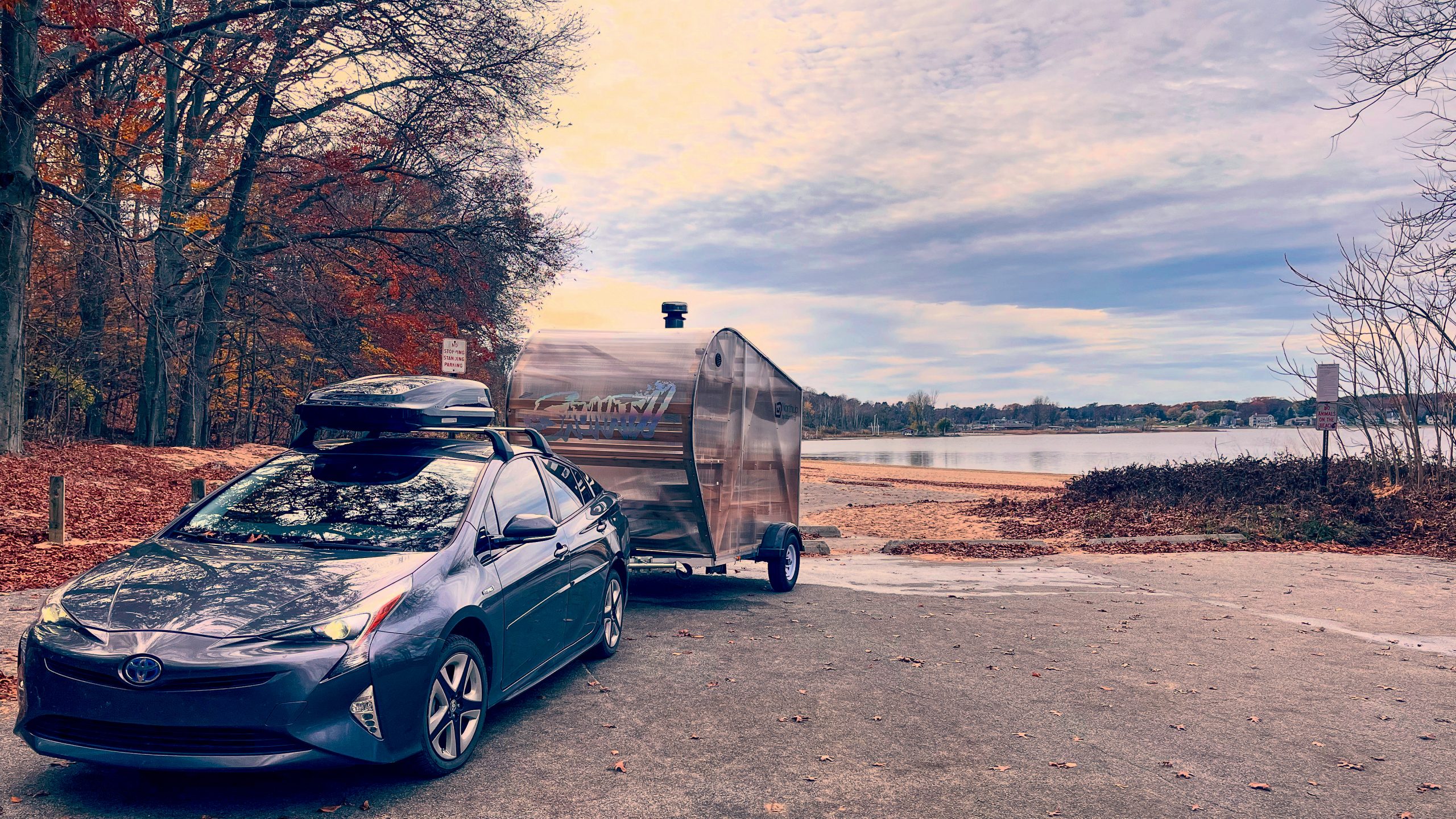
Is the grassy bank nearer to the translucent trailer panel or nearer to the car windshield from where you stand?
the translucent trailer panel

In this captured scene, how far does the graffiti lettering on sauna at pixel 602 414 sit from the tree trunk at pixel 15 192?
32.6 ft

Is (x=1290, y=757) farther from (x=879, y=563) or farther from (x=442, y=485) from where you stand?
(x=879, y=563)

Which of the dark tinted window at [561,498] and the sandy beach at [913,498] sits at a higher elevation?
the dark tinted window at [561,498]

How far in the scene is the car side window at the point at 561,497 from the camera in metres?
6.59

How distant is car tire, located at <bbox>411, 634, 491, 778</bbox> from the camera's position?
4.56 meters

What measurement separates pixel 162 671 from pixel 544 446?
131 inches

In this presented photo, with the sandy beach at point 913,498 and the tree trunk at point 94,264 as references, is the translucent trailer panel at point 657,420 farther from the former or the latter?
the sandy beach at point 913,498

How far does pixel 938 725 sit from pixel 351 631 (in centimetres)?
339

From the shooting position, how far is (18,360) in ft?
54.2

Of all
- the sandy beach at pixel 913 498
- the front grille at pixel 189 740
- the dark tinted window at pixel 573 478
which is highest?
the dark tinted window at pixel 573 478

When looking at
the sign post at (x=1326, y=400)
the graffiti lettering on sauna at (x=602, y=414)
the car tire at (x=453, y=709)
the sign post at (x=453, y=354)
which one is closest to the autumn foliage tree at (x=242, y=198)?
the sign post at (x=453, y=354)

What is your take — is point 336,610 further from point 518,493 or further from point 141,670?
point 518,493

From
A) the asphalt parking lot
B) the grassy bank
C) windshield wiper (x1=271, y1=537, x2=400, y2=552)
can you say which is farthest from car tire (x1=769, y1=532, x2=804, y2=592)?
the grassy bank

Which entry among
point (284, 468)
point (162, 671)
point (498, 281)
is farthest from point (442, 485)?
point (498, 281)
